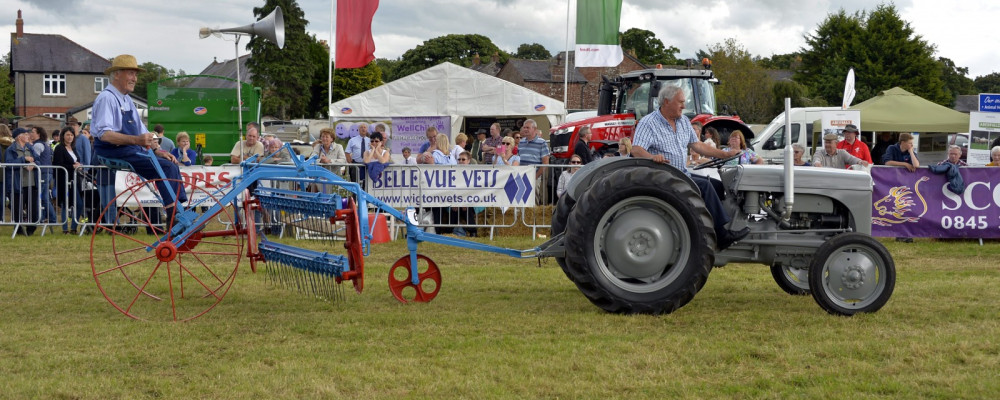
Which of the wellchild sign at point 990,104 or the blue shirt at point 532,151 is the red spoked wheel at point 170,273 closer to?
the blue shirt at point 532,151

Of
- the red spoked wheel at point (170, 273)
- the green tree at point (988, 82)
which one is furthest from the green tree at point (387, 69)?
the red spoked wheel at point (170, 273)

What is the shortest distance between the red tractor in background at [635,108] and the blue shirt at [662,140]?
847 cm

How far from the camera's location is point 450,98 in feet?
68.3

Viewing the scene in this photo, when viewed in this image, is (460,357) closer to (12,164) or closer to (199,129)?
(12,164)

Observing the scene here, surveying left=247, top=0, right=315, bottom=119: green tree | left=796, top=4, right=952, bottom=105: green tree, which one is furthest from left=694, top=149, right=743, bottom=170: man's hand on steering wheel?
left=247, top=0, right=315, bottom=119: green tree

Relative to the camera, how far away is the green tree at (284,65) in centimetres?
6731

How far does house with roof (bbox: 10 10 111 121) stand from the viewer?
2977 inches

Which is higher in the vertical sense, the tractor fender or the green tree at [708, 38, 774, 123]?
the green tree at [708, 38, 774, 123]

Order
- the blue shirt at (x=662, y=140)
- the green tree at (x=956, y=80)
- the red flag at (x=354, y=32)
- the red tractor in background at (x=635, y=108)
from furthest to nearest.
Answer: the green tree at (x=956, y=80)
the red flag at (x=354, y=32)
the red tractor in background at (x=635, y=108)
the blue shirt at (x=662, y=140)

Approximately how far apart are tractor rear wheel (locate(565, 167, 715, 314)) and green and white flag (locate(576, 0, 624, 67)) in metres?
13.6

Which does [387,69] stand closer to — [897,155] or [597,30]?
[597,30]

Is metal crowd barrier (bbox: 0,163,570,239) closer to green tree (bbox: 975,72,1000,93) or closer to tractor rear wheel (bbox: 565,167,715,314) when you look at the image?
tractor rear wheel (bbox: 565,167,715,314)

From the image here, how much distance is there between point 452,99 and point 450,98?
0.17ft

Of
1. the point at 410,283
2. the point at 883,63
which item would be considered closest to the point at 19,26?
the point at 883,63
